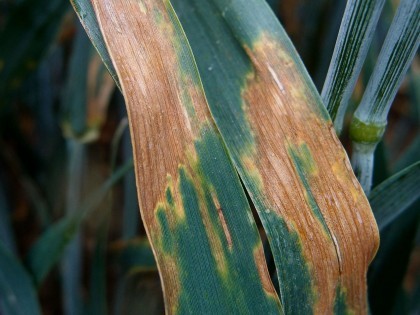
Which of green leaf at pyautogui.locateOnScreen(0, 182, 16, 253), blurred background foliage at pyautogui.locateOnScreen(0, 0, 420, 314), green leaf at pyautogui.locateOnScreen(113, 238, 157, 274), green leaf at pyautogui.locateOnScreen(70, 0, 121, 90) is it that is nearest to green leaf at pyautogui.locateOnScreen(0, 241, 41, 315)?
blurred background foliage at pyautogui.locateOnScreen(0, 0, 420, 314)

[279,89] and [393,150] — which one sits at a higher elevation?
[279,89]

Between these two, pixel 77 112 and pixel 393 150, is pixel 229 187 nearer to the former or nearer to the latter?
pixel 77 112

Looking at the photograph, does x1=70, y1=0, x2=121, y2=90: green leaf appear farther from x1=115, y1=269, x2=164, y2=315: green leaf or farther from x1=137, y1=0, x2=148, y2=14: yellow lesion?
x1=115, y1=269, x2=164, y2=315: green leaf

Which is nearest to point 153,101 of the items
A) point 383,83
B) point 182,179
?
point 182,179

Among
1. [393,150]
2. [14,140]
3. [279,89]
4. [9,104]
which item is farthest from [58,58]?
[279,89]

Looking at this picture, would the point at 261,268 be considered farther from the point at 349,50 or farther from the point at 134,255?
the point at 134,255

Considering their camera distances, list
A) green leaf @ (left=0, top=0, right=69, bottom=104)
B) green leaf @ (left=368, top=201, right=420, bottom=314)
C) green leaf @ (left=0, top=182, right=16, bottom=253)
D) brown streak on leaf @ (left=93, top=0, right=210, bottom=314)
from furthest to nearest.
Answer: green leaf @ (left=0, top=182, right=16, bottom=253) → green leaf @ (left=0, top=0, right=69, bottom=104) → green leaf @ (left=368, top=201, right=420, bottom=314) → brown streak on leaf @ (left=93, top=0, right=210, bottom=314)

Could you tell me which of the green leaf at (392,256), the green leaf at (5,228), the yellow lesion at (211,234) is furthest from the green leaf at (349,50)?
the green leaf at (5,228)

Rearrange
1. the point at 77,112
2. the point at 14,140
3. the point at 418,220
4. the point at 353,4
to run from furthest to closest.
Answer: the point at 14,140 < the point at 77,112 < the point at 418,220 < the point at 353,4
